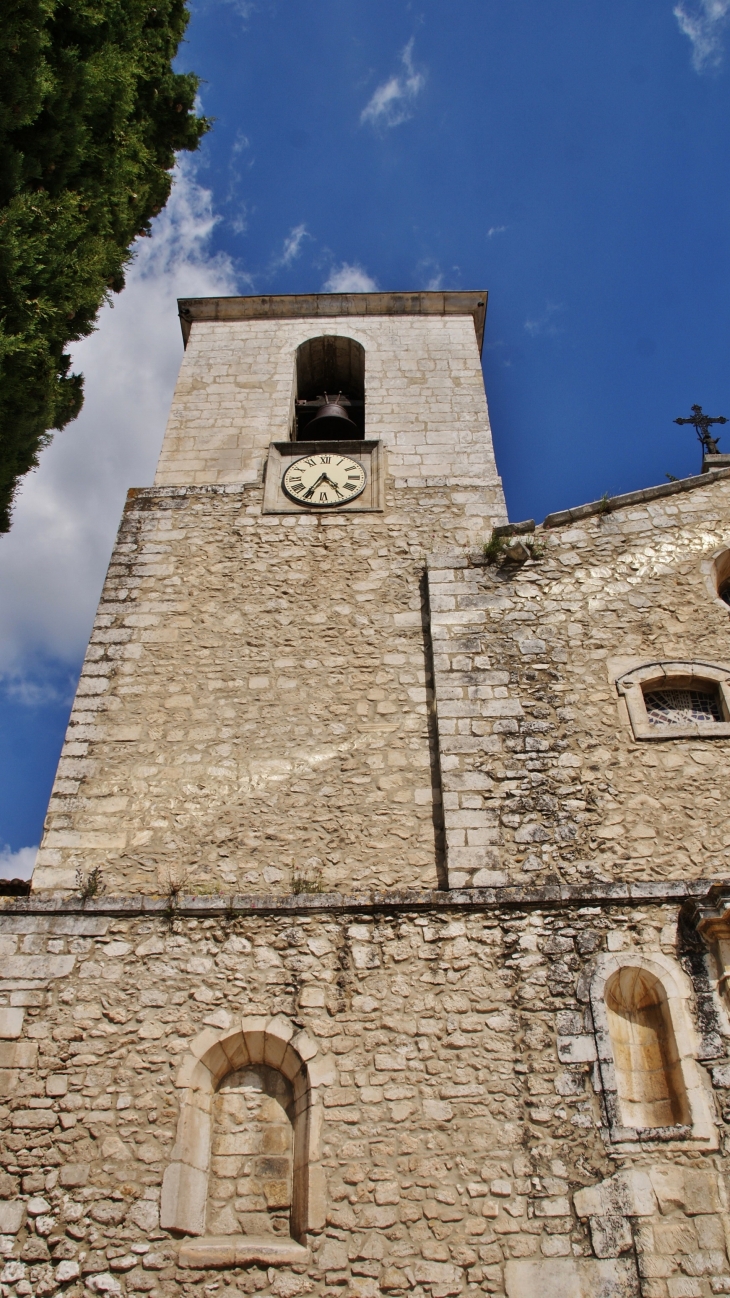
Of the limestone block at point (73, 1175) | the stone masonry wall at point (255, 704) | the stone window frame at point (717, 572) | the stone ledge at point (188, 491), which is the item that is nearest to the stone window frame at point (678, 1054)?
the stone masonry wall at point (255, 704)

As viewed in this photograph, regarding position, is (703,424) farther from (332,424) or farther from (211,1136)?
(211,1136)

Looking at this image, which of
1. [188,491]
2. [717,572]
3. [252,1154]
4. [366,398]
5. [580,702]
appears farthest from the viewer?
[366,398]

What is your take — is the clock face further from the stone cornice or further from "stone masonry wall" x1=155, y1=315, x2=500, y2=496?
the stone cornice

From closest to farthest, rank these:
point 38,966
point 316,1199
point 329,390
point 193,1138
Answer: point 316,1199
point 193,1138
point 38,966
point 329,390

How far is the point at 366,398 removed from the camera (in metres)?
10.1

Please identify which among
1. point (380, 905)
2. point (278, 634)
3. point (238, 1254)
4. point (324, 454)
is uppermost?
point (324, 454)

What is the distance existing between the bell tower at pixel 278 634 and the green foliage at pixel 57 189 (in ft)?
6.14

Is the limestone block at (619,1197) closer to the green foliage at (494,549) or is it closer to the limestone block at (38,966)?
the limestone block at (38,966)

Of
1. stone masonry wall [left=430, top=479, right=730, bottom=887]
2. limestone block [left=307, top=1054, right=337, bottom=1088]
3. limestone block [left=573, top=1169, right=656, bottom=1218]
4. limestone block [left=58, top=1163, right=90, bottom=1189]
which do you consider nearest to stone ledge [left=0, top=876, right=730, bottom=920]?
stone masonry wall [left=430, top=479, right=730, bottom=887]

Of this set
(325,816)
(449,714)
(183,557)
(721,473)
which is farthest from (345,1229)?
(721,473)

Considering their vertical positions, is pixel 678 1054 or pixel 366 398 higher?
pixel 366 398

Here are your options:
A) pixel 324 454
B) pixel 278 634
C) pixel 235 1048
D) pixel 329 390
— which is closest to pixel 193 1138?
pixel 235 1048

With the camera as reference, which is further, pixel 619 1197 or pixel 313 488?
pixel 313 488

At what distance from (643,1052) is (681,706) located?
2.74m
